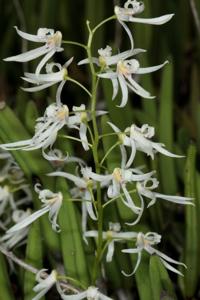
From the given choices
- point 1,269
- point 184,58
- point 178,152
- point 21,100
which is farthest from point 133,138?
point 184,58

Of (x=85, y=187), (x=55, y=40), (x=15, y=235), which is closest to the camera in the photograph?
(x=55, y=40)

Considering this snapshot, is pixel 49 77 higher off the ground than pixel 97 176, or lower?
higher

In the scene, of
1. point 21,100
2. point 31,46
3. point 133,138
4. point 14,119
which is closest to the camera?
point 133,138

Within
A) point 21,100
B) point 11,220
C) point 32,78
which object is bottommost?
point 11,220

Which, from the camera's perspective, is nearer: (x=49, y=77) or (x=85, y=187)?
(x=49, y=77)

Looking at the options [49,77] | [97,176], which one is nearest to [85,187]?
[97,176]

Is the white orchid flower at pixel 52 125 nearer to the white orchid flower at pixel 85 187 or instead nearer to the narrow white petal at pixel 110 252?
the white orchid flower at pixel 85 187

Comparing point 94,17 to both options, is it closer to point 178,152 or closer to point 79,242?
point 178,152

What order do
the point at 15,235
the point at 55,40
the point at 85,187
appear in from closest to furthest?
1. the point at 55,40
2. the point at 85,187
3. the point at 15,235

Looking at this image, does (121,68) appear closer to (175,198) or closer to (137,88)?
(137,88)

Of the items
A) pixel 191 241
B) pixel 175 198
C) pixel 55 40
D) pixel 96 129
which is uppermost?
pixel 55 40

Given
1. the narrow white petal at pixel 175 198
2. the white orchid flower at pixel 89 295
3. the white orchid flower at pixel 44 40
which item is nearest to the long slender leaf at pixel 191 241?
the narrow white petal at pixel 175 198
